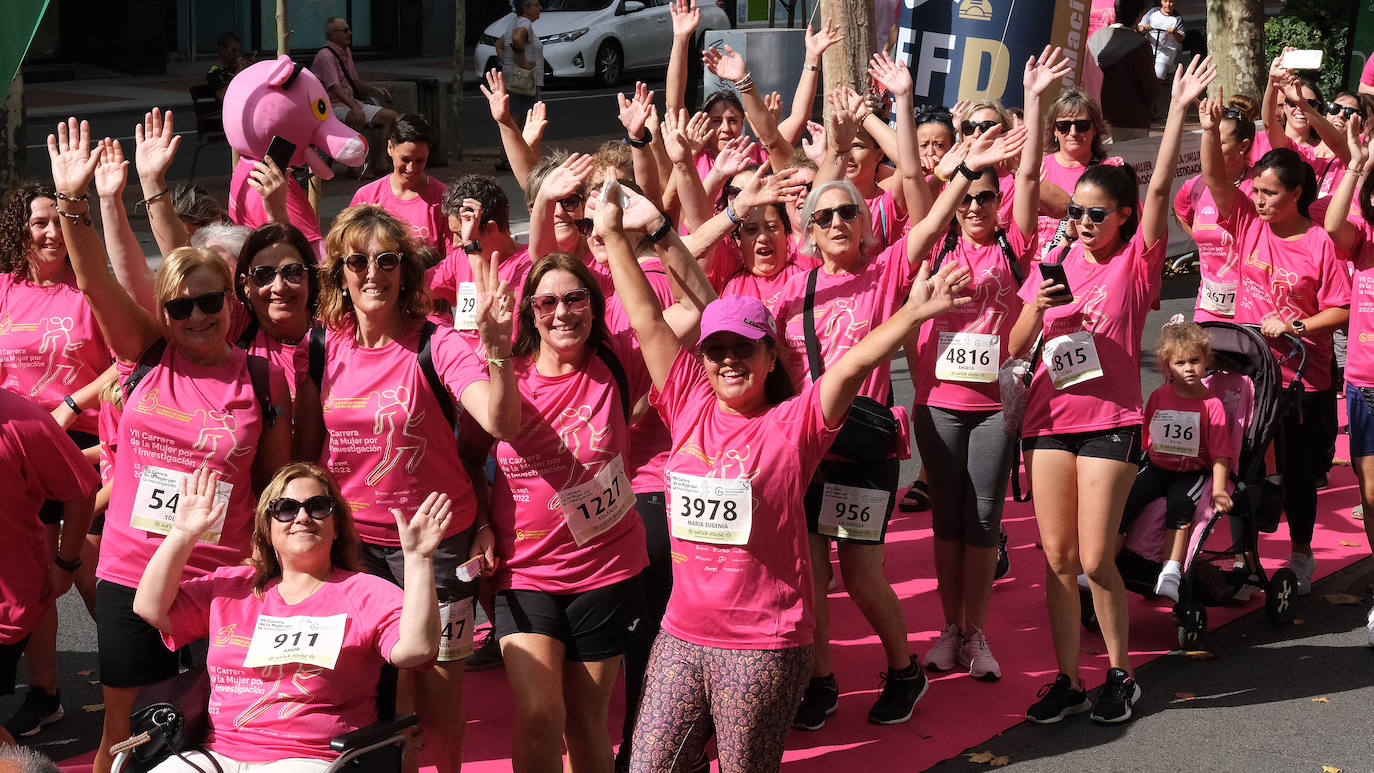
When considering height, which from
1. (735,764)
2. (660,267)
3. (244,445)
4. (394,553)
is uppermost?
(660,267)

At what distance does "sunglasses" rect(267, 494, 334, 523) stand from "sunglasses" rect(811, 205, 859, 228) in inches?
82.8

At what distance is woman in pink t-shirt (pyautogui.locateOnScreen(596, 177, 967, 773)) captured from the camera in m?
4.02

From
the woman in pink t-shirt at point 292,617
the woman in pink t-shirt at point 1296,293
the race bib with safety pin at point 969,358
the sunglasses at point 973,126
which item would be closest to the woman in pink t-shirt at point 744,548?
the woman in pink t-shirt at point 292,617

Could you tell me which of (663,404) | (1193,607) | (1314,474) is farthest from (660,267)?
(1314,474)

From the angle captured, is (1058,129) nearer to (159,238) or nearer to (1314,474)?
(1314,474)

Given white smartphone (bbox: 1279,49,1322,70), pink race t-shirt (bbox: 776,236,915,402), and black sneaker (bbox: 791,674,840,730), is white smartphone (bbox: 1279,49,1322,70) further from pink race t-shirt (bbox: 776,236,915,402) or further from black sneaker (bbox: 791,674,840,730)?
black sneaker (bbox: 791,674,840,730)

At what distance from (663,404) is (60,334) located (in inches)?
98.5

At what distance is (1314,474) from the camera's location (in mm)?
6996

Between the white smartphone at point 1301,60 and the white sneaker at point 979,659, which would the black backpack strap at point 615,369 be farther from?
the white smartphone at point 1301,60

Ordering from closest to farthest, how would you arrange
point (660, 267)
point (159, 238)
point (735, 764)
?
point (735, 764) < point (159, 238) < point (660, 267)

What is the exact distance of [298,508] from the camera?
417cm

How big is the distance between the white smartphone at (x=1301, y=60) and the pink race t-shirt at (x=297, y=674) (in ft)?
21.0

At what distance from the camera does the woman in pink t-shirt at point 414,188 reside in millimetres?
7188

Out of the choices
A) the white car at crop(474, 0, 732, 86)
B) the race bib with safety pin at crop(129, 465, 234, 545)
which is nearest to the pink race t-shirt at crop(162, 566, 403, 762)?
the race bib with safety pin at crop(129, 465, 234, 545)
